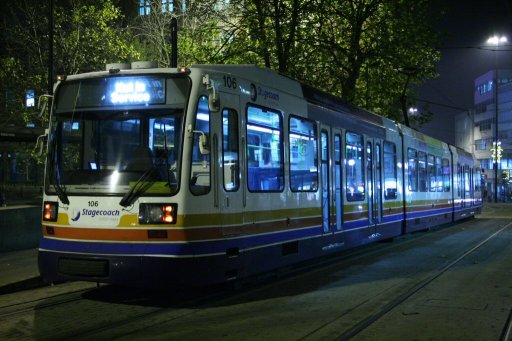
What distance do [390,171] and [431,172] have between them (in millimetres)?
5110

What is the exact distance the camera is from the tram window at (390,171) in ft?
47.2

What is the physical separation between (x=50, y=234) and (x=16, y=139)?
736cm

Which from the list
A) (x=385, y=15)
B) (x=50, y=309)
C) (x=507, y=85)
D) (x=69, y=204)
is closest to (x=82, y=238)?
(x=69, y=204)

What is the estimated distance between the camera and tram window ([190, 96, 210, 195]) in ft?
23.4

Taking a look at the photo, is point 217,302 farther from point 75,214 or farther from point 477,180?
point 477,180

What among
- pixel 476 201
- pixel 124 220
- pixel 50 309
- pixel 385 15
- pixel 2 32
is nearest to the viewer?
pixel 124 220

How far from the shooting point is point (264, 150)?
8.62 metres

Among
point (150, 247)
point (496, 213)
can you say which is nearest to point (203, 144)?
point (150, 247)

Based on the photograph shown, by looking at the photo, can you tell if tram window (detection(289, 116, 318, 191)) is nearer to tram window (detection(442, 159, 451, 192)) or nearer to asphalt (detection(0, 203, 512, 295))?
asphalt (detection(0, 203, 512, 295))

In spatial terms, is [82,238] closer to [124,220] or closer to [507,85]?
[124,220]

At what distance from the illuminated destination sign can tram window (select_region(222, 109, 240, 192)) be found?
93 cm

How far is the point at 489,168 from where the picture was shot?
280 feet

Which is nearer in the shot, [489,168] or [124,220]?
[124,220]

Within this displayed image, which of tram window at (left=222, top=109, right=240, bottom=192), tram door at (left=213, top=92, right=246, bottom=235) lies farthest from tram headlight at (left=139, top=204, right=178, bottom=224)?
tram window at (left=222, top=109, right=240, bottom=192)
